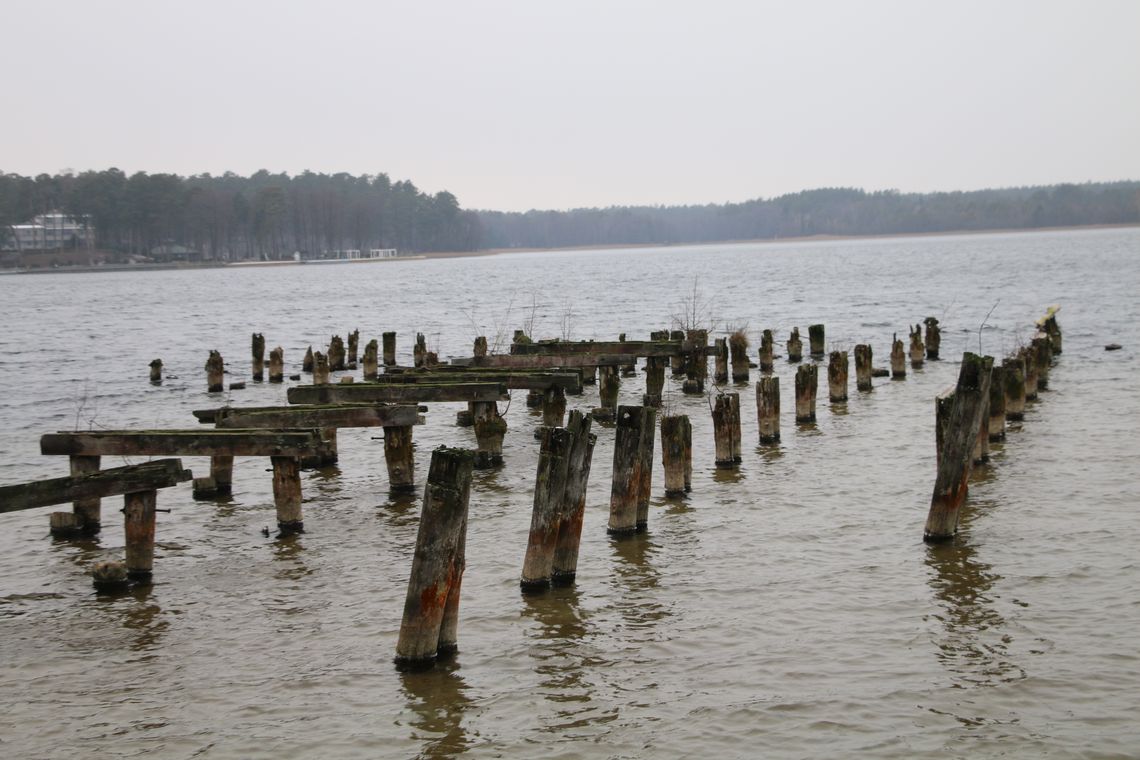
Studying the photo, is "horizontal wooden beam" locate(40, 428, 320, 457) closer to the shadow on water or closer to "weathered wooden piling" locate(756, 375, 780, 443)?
the shadow on water

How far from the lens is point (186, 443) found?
45.6 ft

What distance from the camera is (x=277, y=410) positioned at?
1617 centimetres

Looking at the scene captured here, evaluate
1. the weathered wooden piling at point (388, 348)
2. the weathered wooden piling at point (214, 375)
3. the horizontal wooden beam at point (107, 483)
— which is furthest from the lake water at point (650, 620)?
the weathered wooden piling at point (388, 348)

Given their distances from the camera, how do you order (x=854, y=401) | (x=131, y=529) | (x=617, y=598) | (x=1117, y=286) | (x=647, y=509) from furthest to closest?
(x=1117, y=286), (x=854, y=401), (x=647, y=509), (x=131, y=529), (x=617, y=598)

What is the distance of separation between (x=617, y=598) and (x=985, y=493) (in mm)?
6458

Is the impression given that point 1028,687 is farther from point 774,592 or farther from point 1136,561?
point 1136,561

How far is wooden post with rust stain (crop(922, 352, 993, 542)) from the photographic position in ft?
41.8

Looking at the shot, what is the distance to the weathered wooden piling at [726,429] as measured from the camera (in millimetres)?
17266

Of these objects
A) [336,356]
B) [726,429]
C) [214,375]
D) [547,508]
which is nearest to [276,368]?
[214,375]

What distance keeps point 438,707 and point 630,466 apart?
4921mm

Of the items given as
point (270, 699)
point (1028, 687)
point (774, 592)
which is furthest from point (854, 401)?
point (270, 699)

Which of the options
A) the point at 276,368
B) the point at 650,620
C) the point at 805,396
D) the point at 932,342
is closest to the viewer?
the point at 650,620

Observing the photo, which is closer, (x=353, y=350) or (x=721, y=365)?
(x=721, y=365)

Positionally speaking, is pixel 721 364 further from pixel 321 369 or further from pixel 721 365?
pixel 321 369
